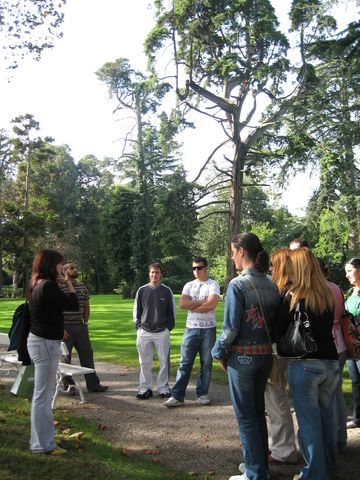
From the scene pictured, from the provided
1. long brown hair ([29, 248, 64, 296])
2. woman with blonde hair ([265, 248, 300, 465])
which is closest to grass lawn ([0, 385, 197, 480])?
woman with blonde hair ([265, 248, 300, 465])

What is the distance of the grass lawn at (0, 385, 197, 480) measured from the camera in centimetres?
453

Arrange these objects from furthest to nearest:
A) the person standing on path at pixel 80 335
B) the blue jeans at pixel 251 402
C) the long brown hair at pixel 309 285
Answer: the person standing on path at pixel 80 335, the blue jeans at pixel 251 402, the long brown hair at pixel 309 285

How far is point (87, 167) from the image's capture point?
6681 cm

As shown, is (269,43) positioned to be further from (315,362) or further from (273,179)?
(315,362)

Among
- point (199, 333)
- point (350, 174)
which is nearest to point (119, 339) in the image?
point (199, 333)

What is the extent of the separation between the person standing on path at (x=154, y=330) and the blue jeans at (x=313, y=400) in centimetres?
370

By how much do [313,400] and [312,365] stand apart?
0.27 meters

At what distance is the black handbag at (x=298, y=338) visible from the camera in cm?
387

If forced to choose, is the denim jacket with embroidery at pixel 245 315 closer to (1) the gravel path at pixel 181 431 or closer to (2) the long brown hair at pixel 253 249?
(2) the long brown hair at pixel 253 249

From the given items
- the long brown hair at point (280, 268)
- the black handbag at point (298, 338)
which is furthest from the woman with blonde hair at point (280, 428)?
the black handbag at point (298, 338)

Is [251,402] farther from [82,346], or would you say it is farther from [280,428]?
[82,346]

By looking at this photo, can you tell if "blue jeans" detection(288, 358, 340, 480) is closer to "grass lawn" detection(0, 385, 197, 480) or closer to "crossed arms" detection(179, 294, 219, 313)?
"grass lawn" detection(0, 385, 197, 480)

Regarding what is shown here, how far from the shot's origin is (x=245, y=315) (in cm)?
416

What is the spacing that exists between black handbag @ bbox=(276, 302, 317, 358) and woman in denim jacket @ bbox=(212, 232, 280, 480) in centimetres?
22
